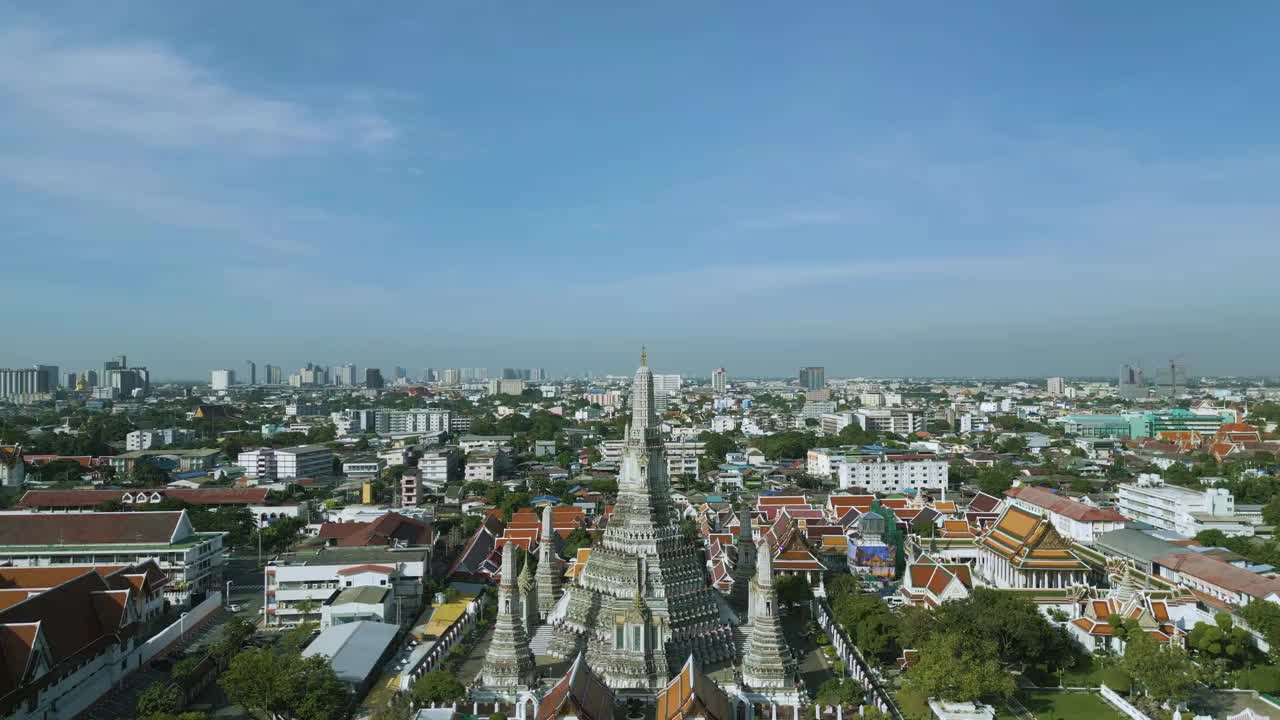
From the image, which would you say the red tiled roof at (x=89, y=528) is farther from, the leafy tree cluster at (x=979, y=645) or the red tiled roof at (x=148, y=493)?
the leafy tree cluster at (x=979, y=645)

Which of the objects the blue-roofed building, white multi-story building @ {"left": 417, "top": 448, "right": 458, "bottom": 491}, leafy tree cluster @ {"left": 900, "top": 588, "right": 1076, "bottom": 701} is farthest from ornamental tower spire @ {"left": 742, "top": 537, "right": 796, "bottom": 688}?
white multi-story building @ {"left": 417, "top": 448, "right": 458, "bottom": 491}

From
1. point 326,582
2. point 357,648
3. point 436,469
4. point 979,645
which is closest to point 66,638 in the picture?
point 357,648

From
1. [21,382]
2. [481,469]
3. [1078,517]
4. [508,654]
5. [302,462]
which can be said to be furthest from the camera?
[21,382]

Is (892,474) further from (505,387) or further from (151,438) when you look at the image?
(505,387)

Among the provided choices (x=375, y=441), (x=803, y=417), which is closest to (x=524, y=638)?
(x=375, y=441)

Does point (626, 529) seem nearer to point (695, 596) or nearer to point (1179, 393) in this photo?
point (695, 596)

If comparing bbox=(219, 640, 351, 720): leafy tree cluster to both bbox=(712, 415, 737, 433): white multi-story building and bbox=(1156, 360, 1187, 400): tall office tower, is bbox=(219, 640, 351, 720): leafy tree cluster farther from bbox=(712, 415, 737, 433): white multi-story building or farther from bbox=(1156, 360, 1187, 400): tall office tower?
bbox=(1156, 360, 1187, 400): tall office tower
